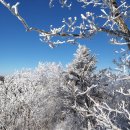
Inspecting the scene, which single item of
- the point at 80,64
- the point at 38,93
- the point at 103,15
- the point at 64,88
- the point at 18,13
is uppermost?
the point at 80,64

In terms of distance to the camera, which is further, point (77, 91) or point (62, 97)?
point (62, 97)

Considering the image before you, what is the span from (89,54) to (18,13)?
107 ft

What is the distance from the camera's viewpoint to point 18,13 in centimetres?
371

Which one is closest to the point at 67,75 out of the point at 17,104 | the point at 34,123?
the point at 34,123

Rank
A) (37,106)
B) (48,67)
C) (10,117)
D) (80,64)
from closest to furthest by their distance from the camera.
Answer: (10,117) → (37,106) → (80,64) → (48,67)

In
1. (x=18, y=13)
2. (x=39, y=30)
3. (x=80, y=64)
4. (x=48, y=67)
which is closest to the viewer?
(x=18, y=13)

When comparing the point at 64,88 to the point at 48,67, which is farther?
the point at 48,67

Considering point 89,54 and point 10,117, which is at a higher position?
point 89,54

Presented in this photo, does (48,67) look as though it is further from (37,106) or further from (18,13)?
(18,13)

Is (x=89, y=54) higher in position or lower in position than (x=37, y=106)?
higher

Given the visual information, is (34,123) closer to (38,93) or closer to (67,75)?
(38,93)

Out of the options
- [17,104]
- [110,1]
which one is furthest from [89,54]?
[110,1]

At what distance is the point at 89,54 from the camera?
3625cm

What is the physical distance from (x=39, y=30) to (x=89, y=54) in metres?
32.3
